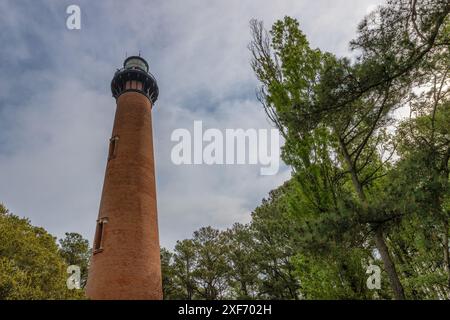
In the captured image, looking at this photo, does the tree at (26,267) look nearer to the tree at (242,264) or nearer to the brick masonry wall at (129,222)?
the brick masonry wall at (129,222)

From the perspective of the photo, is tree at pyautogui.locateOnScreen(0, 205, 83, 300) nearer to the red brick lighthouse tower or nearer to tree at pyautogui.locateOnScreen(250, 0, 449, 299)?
the red brick lighthouse tower

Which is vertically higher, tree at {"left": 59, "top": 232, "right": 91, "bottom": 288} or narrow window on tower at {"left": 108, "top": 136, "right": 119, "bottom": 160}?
narrow window on tower at {"left": 108, "top": 136, "right": 119, "bottom": 160}

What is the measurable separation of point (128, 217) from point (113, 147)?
4724 mm

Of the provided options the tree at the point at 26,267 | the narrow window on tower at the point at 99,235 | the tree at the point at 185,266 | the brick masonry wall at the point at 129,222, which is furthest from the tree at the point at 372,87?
the tree at the point at 185,266

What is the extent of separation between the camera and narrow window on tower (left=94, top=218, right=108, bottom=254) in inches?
524

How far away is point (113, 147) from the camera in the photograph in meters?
16.7

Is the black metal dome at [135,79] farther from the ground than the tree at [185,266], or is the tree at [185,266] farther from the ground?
the black metal dome at [135,79]

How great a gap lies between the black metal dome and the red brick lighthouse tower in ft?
2.22

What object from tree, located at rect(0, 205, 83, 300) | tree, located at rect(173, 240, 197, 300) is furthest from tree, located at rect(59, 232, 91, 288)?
tree, located at rect(0, 205, 83, 300)

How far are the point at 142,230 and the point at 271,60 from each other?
9011 mm

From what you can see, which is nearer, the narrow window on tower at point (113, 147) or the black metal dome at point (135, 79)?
the narrow window on tower at point (113, 147)

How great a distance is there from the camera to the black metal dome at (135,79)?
1939 cm
